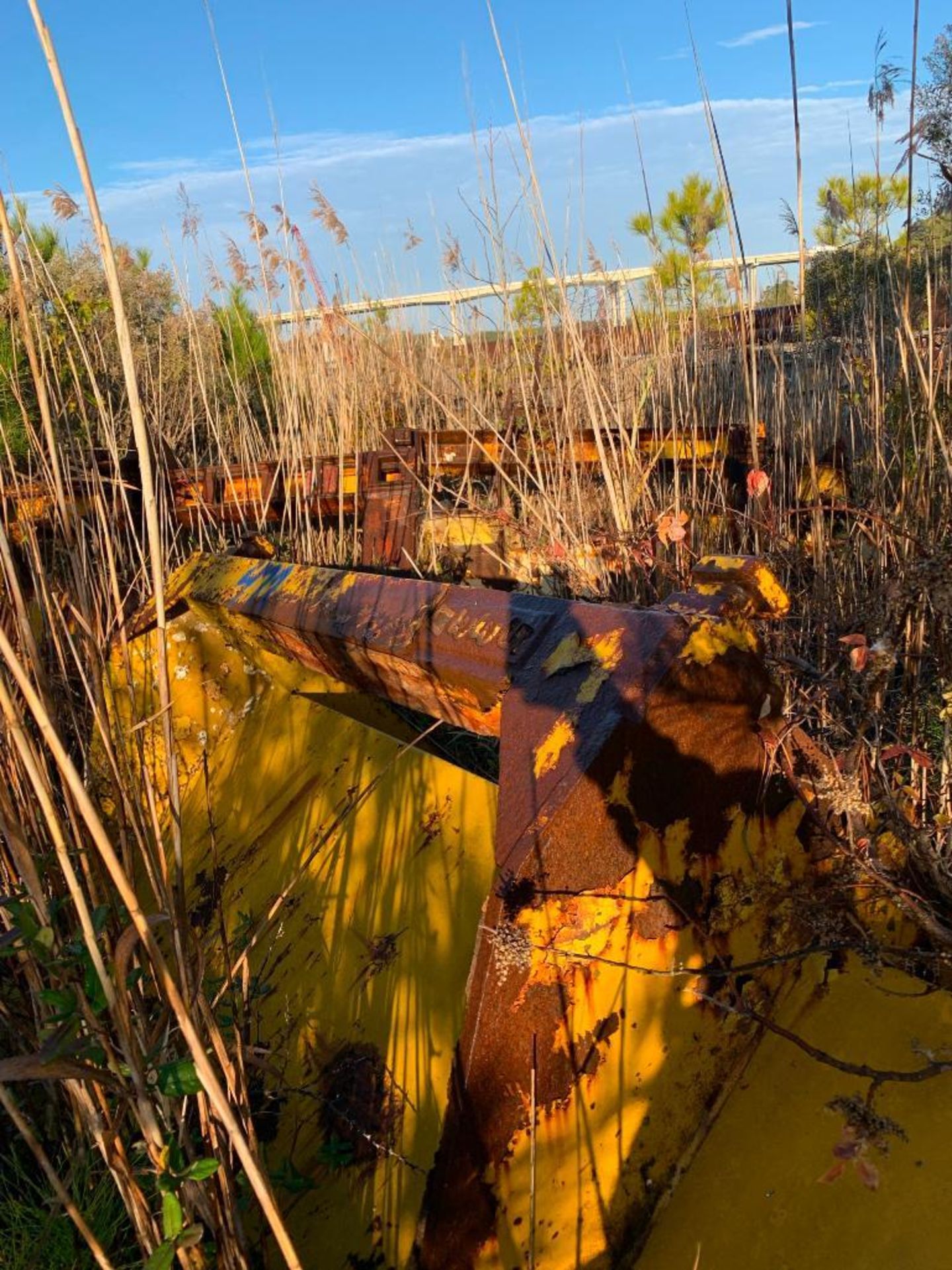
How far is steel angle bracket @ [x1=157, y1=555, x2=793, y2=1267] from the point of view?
3.14 feet

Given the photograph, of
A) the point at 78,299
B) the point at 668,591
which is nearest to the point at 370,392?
the point at 78,299

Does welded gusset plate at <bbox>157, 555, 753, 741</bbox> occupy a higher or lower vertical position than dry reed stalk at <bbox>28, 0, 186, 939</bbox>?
lower

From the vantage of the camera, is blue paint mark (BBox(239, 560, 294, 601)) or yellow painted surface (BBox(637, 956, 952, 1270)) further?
blue paint mark (BBox(239, 560, 294, 601))

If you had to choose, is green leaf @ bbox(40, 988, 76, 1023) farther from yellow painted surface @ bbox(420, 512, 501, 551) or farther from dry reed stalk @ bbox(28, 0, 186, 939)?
yellow painted surface @ bbox(420, 512, 501, 551)

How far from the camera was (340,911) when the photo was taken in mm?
1506

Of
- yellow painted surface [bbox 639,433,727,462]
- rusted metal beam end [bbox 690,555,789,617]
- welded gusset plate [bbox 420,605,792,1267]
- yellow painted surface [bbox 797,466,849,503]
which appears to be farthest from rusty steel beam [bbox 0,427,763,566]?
welded gusset plate [bbox 420,605,792,1267]

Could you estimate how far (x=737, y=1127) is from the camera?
1087 millimetres

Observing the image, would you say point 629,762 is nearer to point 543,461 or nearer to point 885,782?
point 885,782

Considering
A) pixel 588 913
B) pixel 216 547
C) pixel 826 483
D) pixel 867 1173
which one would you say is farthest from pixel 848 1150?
pixel 216 547

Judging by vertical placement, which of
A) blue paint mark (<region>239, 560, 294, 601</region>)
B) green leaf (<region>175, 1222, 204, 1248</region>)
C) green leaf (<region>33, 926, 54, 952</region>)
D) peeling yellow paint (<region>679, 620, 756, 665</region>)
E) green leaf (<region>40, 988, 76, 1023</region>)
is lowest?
green leaf (<region>175, 1222, 204, 1248</region>)

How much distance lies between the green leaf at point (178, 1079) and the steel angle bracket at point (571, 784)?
0.28 m

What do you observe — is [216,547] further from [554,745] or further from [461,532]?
[554,745]

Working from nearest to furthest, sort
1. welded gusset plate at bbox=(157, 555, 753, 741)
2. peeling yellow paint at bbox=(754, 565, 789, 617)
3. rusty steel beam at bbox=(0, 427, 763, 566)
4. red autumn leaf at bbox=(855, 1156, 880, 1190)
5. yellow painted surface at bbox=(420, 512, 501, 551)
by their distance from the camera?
1. red autumn leaf at bbox=(855, 1156, 880, 1190)
2. welded gusset plate at bbox=(157, 555, 753, 741)
3. peeling yellow paint at bbox=(754, 565, 789, 617)
4. rusty steel beam at bbox=(0, 427, 763, 566)
5. yellow painted surface at bbox=(420, 512, 501, 551)

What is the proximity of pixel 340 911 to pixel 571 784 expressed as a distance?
2.30ft
